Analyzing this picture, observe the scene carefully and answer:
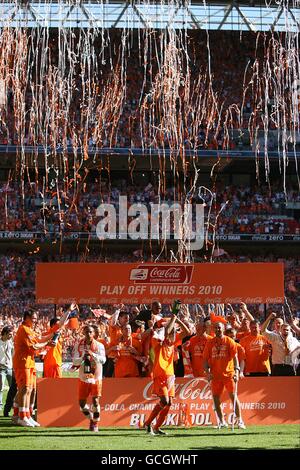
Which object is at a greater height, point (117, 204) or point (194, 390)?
point (117, 204)

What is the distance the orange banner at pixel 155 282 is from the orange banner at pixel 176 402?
2049 millimetres

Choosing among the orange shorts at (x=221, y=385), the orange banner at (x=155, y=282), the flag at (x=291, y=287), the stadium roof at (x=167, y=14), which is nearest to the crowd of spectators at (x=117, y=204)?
the flag at (x=291, y=287)

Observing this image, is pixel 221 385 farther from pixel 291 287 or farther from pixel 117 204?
pixel 117 204

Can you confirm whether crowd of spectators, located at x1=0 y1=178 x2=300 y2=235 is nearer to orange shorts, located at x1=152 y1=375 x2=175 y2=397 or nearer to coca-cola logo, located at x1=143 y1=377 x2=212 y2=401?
coca-cola logo, located at x1=143 y1=377 x2=212 y2=401

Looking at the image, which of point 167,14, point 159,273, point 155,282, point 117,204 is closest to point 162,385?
point 155,282

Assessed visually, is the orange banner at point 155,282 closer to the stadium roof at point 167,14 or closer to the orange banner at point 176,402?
the orange banner at point 176,402

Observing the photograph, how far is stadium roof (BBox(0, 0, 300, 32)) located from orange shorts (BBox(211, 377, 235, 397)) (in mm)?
21600

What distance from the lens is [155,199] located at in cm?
3750

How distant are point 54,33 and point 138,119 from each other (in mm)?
5872

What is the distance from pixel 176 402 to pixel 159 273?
262 cm

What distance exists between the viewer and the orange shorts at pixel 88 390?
13.1 metres

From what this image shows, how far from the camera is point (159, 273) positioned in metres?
15.7

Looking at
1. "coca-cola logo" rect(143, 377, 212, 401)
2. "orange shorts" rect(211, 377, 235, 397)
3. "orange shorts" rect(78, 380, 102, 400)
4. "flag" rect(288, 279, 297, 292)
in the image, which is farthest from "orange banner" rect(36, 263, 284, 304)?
"flag" rect(288, 279, 297, 292)

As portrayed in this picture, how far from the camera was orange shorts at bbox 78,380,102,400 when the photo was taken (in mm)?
13062
